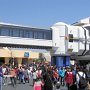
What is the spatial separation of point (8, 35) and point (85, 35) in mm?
12393

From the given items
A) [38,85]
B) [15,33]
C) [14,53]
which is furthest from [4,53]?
[38,85]

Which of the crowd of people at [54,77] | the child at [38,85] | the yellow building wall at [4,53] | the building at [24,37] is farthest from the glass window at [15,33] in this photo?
the child at [38,85]

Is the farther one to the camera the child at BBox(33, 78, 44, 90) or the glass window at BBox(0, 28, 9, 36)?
the glass window at BBox(0, 28, 9, 36)

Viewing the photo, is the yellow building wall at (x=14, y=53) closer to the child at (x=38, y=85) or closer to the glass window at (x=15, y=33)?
the glass window at (x=15, y=33)

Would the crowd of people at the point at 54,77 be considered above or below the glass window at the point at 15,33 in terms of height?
below

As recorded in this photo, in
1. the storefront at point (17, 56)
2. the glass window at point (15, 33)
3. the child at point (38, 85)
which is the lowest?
the child at point (38, 85)

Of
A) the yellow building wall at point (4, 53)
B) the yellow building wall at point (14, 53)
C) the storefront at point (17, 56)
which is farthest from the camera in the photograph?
the storefront at point (17, 56)

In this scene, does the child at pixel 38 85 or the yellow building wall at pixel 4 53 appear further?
the yellow building wall at pixel 4 53

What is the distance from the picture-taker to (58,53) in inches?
1785

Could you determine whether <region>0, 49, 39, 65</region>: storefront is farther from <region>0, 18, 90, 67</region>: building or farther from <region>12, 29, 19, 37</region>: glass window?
<region>12, 29, 19, 37</region>: glass window

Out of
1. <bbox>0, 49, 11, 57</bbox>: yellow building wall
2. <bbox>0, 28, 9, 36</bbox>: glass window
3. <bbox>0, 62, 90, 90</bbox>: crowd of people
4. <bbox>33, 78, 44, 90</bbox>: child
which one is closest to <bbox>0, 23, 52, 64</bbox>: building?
<bbox>0, 28, 9, 36</bbox>: glass window

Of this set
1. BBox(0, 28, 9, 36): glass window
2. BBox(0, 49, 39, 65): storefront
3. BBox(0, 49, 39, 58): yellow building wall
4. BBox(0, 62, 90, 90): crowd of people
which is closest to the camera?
BBox(0, 62, 90, 90): crowd of people

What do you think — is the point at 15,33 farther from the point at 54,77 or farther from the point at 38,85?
the point at 38,85

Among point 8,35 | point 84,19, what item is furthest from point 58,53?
point 84,19
